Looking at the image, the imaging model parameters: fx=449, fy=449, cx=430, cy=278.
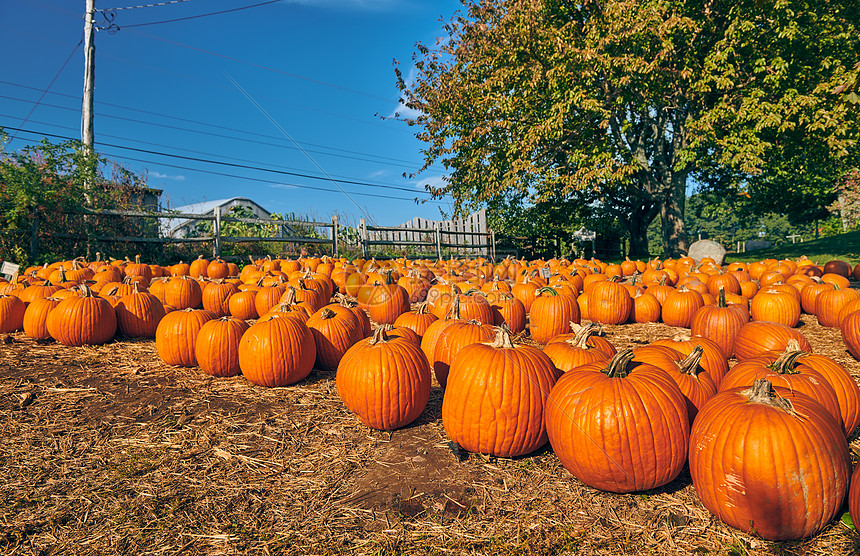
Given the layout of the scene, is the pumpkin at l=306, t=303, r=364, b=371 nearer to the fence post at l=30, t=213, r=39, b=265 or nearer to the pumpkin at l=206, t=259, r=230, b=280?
the pumpkin at l=206, t=259, r=230, b=280

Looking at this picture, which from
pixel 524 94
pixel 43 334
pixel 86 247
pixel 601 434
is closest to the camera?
pixel 601 434

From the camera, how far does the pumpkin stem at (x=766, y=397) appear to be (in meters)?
2.01

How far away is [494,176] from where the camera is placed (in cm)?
1580

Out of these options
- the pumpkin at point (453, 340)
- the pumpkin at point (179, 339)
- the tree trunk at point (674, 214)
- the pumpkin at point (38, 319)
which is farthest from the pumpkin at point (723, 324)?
the tree trunk at point (674, 214)

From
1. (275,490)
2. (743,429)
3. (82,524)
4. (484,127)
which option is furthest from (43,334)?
(484,127)

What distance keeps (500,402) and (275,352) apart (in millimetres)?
2065

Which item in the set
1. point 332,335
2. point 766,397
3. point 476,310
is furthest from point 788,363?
point 332,335

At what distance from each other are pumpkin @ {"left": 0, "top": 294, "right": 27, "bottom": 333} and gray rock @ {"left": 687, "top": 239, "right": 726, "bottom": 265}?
50.0 feet

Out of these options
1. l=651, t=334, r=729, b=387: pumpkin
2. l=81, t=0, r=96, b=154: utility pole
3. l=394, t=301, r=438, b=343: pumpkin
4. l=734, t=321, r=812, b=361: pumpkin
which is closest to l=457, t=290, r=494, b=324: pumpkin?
l=394, t=301, r=438, b=343: pumpkin

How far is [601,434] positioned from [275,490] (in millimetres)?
1702

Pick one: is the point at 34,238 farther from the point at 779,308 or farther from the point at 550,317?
the point at 779,308

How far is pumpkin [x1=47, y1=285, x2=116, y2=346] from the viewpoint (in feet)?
16.5

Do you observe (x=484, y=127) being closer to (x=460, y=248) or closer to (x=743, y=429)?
(x=460, y=248)

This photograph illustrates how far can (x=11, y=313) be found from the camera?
18.6 feet
